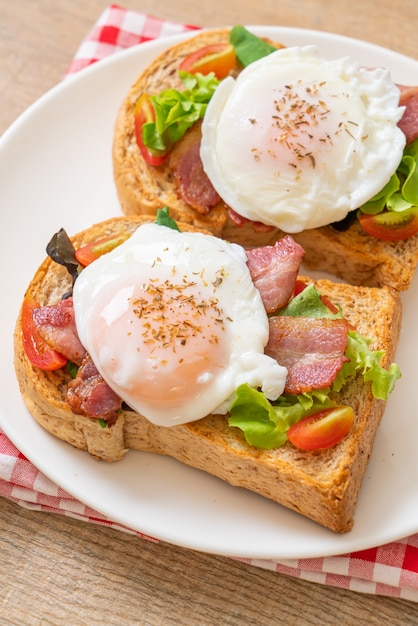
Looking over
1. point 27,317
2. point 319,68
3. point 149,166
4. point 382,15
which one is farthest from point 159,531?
point 382,15

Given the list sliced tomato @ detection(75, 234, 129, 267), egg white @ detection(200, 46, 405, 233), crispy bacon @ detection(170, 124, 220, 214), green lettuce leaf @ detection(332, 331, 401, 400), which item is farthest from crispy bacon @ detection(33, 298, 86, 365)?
green lettuce leaf @ detection(332, 331, 401, 400)

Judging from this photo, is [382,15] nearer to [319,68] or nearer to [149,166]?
[319,68]

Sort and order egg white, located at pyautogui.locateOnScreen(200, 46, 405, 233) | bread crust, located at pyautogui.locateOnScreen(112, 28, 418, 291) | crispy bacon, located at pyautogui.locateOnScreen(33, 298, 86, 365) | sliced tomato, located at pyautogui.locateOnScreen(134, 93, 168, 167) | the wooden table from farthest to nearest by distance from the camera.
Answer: sliced tomato, located at pyautogui.locateOnScreen(134, 93, 168, 167)
bread crust, located at pyautogui.locateOnScreen(112, 28, 418, 291)
egg white, located at pyautogui.locateOnScreen(200, 46, 405, 233)
crispy bacon, located at pyautogui.locateOnScreen(33, 298, 86, 365)
the wooden table

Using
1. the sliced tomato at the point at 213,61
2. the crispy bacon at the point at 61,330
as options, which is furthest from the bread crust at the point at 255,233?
the crispy bacon at the point at 61,330

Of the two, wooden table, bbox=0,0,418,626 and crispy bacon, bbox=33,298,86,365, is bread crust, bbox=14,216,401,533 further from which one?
wooden table, bbox=0,0,418,626

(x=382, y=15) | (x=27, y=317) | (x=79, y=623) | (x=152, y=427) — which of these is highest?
(x=382, y=15)

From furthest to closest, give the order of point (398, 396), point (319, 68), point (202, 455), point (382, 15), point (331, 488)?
point (382, 15) < point (319, 68) < point (398, 396) < point (202, 455) < point (331, 488)

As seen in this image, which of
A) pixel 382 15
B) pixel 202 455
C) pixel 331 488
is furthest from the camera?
pixel 382 15

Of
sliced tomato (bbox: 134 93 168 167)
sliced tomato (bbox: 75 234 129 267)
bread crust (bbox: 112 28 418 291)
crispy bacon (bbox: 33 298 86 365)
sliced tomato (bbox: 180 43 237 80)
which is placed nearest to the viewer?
crispy bacon (bbox: 33 298 86 365)
